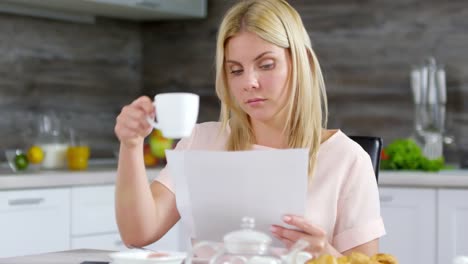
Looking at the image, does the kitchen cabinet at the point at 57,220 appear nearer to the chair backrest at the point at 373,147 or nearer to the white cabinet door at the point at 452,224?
the white cabinet door at the point at 452,224

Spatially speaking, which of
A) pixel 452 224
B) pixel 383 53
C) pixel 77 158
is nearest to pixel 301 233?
pixel 452 224

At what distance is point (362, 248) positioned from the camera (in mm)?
2070

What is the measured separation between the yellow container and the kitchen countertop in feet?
0.77

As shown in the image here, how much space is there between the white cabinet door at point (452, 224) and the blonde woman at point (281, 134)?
1350 millimetres

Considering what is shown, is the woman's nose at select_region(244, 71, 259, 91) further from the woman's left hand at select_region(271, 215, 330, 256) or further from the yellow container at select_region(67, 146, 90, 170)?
the yellow container at select_region(67, 146, 90, 170)

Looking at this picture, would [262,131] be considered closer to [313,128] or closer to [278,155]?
[313,128]

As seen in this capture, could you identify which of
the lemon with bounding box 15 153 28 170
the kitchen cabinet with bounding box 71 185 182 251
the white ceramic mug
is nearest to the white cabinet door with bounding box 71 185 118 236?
the kitchen cabinet with bounding box 71 185 182 251

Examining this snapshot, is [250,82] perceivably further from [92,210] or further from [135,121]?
[92,210]

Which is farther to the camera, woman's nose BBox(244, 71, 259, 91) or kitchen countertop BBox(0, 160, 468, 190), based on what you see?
kitchen countertop BBox(0, 160, 468, 190)

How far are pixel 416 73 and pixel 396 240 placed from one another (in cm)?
86

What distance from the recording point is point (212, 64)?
473 cm

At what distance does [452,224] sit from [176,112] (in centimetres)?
217

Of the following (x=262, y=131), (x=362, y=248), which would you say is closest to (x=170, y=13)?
(x=262, y=131)

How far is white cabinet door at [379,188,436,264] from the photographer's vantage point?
11.5 feet
